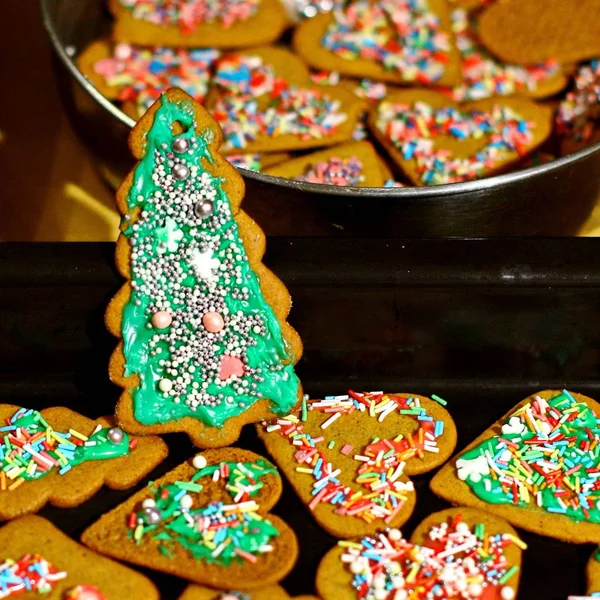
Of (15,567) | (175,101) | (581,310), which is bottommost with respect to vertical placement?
(15,567)

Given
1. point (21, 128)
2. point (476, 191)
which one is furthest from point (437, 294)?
point (21, 128)

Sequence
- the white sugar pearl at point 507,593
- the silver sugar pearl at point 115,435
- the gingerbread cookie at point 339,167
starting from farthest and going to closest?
the gingerbread cookie at point 339,167, the silver sugar pearl at point 115,435, the white sugar pearl at point 507,593

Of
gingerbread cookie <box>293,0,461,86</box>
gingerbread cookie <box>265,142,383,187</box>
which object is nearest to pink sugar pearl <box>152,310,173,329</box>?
gingerbread cookie <box>265,142,383,187</box>

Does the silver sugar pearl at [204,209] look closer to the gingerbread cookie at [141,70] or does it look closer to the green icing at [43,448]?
the green icing at [43,448]

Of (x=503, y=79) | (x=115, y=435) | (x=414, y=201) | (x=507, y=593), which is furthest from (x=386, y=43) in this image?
(x=507, y=593)

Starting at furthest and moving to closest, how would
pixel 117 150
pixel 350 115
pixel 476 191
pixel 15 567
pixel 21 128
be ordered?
pixel 21 128, pixel 350 115, pixel 117 150, pixel 476 191, pixel 15 567

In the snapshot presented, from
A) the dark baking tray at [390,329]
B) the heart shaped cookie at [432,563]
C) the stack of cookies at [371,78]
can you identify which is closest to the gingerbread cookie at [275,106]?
the stack of cookies at [371,78]

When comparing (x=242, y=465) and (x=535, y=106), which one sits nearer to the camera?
(x=242, y=465)

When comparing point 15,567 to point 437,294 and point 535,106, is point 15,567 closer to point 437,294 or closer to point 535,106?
point 437,294
